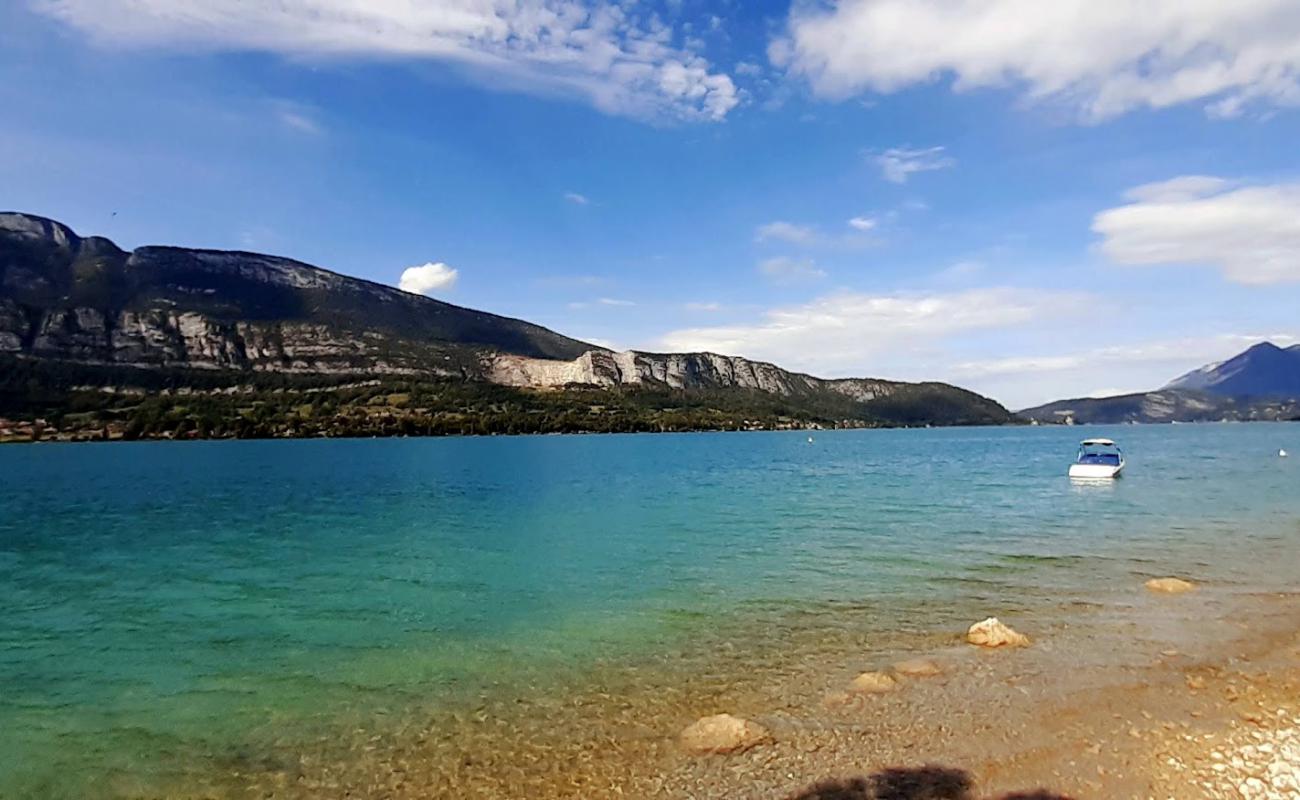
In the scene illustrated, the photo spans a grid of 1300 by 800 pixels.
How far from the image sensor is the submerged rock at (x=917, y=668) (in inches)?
631

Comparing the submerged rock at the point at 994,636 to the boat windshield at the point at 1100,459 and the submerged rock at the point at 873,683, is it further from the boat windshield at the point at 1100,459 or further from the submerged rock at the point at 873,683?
the boat windshield at the point at 1100,459

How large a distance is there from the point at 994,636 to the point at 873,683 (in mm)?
4683

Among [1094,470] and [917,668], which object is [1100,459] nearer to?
[1094,470]

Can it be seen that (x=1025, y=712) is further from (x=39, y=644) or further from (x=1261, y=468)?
(x=1261, y=468)

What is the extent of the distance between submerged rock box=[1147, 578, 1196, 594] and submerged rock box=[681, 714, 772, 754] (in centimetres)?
1801

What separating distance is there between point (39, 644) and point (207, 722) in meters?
11.0

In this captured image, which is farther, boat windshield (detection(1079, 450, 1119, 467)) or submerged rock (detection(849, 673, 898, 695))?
boat windshield (detection(1079, 450, 1119, 467))

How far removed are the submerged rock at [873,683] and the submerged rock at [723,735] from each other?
2.96 m

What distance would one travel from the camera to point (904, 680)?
15648 millimetres

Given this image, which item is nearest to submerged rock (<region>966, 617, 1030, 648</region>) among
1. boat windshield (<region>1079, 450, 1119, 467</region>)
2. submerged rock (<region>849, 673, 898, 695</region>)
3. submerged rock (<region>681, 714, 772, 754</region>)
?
submerged rock (<region>849, 673, 898, 695</region>)

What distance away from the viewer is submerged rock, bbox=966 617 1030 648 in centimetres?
1802

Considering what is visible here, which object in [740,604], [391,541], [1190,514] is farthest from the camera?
[1190,514]

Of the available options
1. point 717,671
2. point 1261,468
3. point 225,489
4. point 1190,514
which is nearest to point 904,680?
point 717,671

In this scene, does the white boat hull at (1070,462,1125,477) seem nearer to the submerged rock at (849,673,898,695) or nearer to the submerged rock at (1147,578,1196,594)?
the submerged rock at (1147,578,1196,594)
